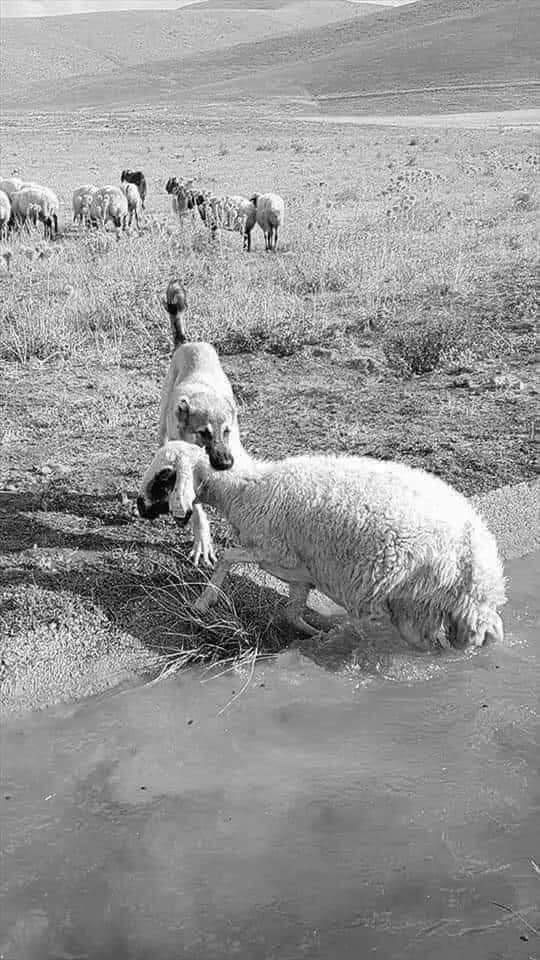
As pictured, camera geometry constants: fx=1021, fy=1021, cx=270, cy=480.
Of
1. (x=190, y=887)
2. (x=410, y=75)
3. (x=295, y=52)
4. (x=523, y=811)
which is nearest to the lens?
(x=190, y=887)

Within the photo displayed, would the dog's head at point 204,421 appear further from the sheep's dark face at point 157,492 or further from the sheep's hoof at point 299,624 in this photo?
the sheep's hoof at point 299,624

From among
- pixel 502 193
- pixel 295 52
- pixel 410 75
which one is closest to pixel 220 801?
pixel 502 193

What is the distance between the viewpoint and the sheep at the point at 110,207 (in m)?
21.0

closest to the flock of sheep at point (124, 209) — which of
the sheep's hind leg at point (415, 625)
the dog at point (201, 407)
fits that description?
the dog at point (201, 407)

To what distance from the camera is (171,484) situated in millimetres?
5750

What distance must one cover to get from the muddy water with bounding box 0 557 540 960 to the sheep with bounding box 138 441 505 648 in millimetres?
343

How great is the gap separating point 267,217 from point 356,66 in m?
109

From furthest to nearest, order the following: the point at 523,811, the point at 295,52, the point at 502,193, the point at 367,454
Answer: the point at 295,52 < the point at 502,193 < the point at 367,454 < the point at 523,811

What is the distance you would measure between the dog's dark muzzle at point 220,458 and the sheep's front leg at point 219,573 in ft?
1.59

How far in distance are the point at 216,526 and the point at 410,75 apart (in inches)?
4349

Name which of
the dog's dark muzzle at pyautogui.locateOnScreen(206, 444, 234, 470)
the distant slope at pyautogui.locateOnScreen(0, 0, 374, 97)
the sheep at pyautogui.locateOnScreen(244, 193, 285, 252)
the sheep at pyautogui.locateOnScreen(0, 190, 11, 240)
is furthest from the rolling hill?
the dog's dark muzzle at pyautogui.locateOnScreen(206, 444, 234, 470)

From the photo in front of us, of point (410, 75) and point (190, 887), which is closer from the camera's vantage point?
point (190, 887)

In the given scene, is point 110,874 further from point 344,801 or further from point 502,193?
point 502,193

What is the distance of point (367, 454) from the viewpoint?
7.95m
